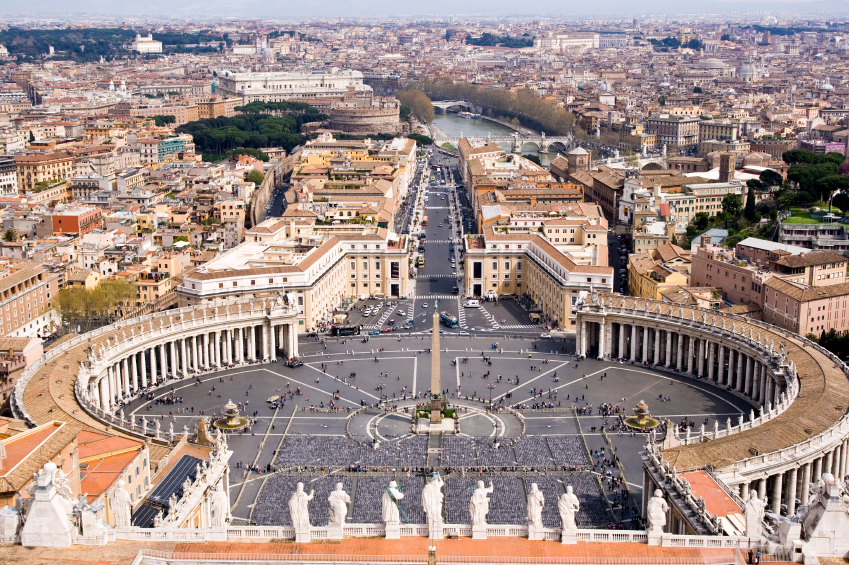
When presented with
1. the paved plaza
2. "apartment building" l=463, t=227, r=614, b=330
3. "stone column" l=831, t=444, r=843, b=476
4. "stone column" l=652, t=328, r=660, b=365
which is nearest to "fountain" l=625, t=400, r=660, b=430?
the paved plaza

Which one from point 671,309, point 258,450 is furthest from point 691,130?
point 258,450

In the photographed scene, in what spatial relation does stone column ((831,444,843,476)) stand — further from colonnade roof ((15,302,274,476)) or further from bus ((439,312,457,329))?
bus ((439,312,457,329))

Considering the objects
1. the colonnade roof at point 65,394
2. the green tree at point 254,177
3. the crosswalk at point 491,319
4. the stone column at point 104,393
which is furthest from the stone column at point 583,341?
the green tree at point 254,177

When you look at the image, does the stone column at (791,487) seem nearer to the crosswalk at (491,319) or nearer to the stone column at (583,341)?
the stone column at (583,341)

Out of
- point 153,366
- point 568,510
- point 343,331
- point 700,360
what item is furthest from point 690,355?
point 568,510

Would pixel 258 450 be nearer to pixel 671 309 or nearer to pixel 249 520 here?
pixel 249 520
